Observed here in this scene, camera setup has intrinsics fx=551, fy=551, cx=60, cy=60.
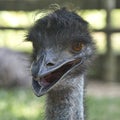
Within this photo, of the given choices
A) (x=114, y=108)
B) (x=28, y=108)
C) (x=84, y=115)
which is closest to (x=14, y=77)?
(x=28, y=108)

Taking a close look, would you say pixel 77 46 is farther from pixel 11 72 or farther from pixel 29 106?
pixel 11 72

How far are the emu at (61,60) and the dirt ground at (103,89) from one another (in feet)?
13.8

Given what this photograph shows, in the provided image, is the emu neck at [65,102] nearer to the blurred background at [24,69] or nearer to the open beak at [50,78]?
the open beak at [50,78]

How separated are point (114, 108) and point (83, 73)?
12.3 feet

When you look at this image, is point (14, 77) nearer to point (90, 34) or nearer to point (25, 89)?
point (25, 89)

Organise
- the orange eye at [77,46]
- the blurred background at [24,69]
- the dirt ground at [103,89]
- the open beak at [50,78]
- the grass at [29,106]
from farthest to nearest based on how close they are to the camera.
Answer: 1. the dirt ground at [103,89]
2. the blurred background at [24,69]
3. the grass at [29,106]
4. the orange eye at [77,46]
5. the open beak at [50,78]

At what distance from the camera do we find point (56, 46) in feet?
8.91

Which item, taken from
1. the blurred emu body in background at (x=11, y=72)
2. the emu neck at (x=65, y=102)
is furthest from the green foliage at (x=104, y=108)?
the emu neck at (x=65, y=102)

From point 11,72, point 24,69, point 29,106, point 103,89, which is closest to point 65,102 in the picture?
point 29,106

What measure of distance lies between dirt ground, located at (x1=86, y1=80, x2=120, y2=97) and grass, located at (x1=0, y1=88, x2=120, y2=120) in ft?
1.11

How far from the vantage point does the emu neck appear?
2.83 meters

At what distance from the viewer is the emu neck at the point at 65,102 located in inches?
111

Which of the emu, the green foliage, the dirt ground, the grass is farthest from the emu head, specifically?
the dirt ground

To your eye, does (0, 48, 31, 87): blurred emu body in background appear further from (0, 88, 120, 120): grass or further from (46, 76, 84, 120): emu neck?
(46, 76, 84, 120): emu neck
